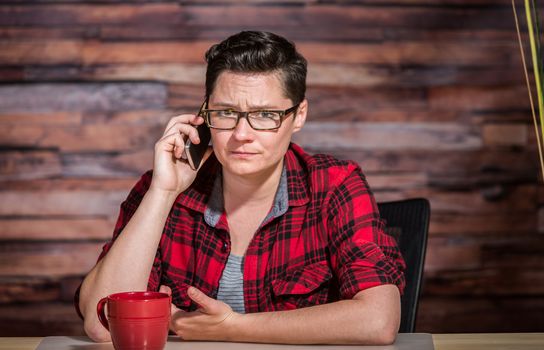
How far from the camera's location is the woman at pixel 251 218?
182 cm

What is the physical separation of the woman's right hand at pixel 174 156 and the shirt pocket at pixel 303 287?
1.18 ft

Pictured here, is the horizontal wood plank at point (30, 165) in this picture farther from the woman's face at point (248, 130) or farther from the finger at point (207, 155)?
the woman's face at point (248, 130)

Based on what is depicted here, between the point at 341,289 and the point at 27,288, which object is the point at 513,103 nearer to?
the point at 341,289

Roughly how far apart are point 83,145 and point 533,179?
194 cm

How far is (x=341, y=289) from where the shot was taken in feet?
5.82

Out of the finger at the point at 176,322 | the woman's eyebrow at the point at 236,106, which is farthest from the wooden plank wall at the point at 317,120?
the finger at the point at 176,322

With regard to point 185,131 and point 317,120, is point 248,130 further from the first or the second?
point 317,120

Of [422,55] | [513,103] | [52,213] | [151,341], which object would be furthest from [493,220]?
[151,341]

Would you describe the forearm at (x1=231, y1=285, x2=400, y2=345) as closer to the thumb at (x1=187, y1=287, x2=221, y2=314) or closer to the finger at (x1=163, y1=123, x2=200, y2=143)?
the thumb at (x1=187, y1=287, x2=221, y2=314)

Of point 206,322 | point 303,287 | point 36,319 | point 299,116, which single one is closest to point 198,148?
point 299,116

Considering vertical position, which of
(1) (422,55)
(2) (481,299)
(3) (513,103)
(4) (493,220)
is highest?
(1) (422,55)

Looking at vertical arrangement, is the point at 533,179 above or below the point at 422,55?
below

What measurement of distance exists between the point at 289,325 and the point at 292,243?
414mm

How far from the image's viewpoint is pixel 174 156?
1.97 metres
